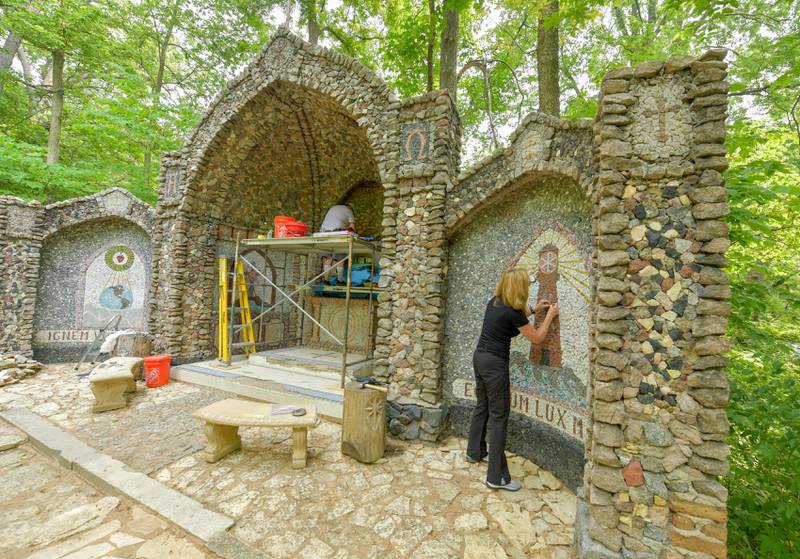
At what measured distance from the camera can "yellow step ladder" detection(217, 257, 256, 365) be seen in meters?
6.62

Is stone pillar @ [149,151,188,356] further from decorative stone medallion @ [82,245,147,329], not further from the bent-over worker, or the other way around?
the bent-over worker

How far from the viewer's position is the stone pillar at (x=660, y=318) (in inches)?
86.4

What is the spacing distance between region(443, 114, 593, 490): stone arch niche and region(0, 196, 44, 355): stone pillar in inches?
356

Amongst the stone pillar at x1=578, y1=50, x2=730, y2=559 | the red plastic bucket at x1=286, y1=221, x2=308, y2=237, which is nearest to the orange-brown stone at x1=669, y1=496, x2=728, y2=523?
the stone pillar at x1=578, y1=50, x2=730, y2=559

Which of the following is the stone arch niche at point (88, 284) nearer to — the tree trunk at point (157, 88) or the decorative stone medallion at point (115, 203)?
the decorative stone medallion at point (115, 203)

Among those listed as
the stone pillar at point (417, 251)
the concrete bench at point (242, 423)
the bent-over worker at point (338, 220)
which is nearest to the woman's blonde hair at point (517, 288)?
the stone pillar at point (417, 251)

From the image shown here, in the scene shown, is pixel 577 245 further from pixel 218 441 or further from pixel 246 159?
pixel 246 159

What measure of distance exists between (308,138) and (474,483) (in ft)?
24.3

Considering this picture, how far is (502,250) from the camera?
14.0 feet

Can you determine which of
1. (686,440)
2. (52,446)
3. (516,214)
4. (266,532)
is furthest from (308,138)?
(686,440)

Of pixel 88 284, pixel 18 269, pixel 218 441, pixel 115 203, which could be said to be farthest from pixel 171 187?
pixel 218 441

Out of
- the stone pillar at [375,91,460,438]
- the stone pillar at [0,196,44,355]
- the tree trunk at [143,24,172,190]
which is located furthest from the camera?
the tree trunk at [143,24,172,190]

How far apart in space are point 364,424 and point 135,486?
2260 mm

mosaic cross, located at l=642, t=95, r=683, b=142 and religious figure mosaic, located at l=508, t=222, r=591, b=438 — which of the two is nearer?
mosaic cross, located at l=642, t=95, r=683, b=142
